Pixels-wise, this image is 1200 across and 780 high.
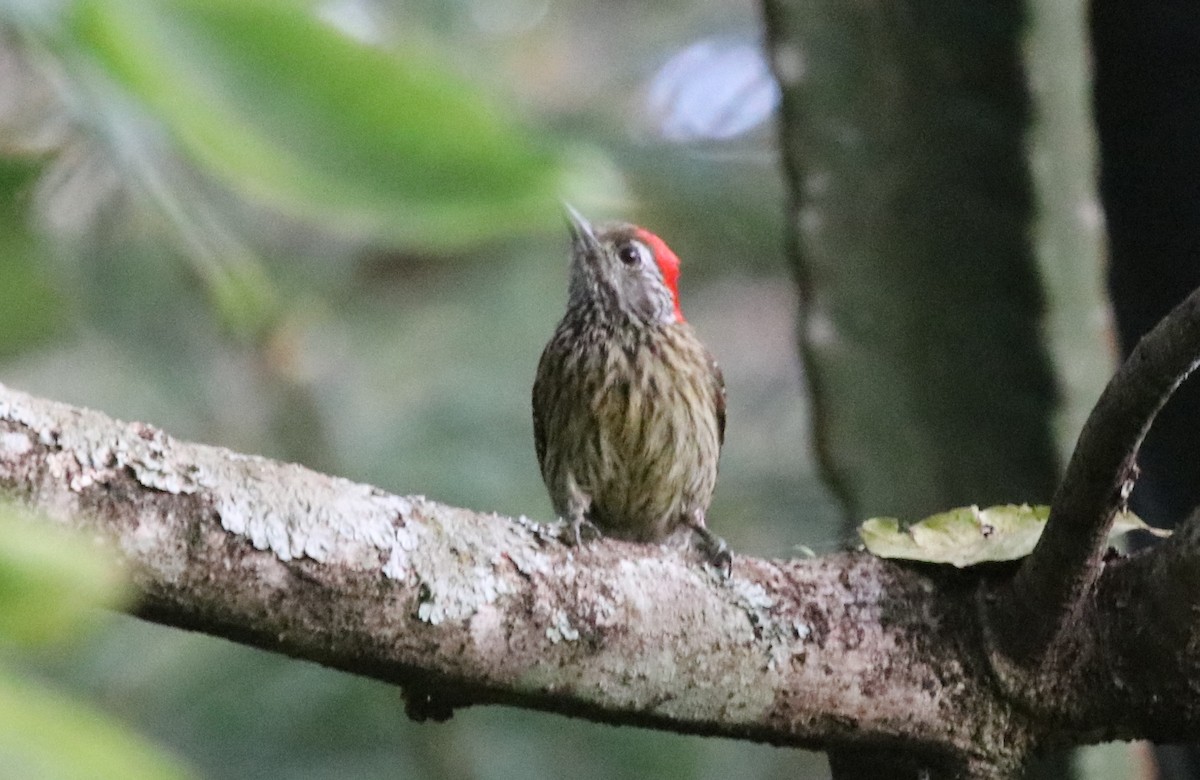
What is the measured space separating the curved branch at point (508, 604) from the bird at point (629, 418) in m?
1.06

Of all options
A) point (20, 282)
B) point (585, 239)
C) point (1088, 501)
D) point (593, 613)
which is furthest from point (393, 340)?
point (20, 282)

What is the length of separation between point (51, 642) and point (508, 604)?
1.47 metres

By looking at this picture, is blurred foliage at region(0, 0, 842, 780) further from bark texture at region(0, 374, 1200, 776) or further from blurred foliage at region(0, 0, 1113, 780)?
bark texture at region(0, 374, 1200, 776)

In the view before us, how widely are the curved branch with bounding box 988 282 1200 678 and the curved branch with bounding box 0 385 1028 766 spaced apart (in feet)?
0.27

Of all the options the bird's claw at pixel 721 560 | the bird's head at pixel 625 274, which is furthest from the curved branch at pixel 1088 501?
the bird's head at pixel 625 274

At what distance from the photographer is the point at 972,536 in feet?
6.79

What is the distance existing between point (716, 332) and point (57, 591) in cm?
655

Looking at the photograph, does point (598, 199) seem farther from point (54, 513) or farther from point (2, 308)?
point (54, 513)

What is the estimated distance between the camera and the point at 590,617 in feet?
5.94

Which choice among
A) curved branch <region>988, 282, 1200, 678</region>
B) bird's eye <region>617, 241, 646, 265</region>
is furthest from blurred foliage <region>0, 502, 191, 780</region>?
bird's eye <region>617, 241, 646, 265</region>

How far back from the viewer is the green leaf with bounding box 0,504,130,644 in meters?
0.32

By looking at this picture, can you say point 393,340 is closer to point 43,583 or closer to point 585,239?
point 585,239

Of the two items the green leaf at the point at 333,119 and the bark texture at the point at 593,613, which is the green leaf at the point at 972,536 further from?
the green leaf at the point at 333,119

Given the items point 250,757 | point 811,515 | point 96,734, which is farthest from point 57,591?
point 250,757
